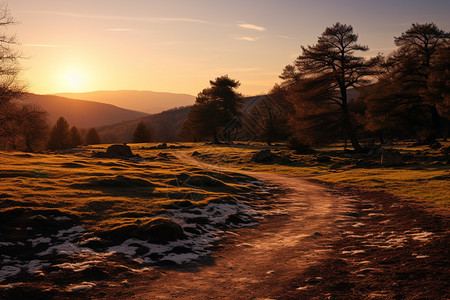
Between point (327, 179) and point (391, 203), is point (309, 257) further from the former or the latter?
point (327, 179)

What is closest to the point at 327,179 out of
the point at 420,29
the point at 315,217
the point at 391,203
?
the point at 391,203

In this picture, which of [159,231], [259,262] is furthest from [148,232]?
[259,262]

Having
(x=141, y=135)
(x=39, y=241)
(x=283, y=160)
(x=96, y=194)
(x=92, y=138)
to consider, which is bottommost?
(x=39, y=241)

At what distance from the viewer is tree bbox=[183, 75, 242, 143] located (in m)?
81.6

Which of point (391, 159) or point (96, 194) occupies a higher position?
point (391, 159)

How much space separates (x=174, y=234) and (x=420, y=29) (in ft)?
160

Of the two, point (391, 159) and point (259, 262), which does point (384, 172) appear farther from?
point (259, 262)

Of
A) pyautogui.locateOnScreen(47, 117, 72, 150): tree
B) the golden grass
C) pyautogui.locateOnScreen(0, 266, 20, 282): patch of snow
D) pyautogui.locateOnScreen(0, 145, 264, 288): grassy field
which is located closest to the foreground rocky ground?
pyautogui.locateOnScreen(0, 145, 264, 288): grassy field

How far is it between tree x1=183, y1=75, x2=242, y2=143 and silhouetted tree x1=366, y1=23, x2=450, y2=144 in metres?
38.4

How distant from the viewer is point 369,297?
677cm

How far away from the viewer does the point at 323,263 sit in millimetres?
9188

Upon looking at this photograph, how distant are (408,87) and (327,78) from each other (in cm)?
1773

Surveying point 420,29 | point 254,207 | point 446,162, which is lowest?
point 254,207

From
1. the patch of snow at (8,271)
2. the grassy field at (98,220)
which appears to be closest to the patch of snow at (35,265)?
the grassy field at (98,220)
